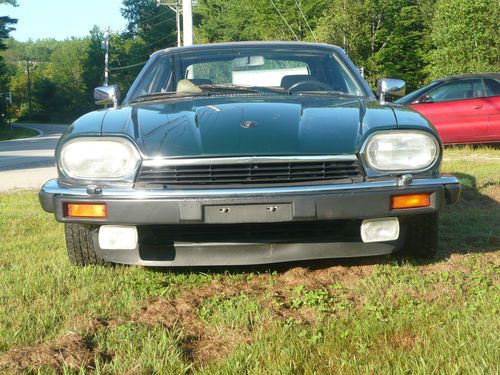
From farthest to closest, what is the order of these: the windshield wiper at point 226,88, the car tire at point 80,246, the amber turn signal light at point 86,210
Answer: the windshield wiper at point 226,88
the car tire at point 80,246
the amber turn signal light at point 86,210

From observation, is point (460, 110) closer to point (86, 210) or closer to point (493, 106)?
point (493, 106)

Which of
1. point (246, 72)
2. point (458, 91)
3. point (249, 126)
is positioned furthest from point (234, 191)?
point (458, 91)

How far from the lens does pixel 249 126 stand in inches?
121

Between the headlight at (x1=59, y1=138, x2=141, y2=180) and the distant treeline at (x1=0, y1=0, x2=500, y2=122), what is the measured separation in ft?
61.7

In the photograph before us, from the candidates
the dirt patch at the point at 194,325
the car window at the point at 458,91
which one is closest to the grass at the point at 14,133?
the car window at the point at 458,91

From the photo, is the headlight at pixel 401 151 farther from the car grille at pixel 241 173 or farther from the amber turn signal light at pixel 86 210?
the amber turn signal light at pixel 86 210

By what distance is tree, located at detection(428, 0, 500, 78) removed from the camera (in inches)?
1066

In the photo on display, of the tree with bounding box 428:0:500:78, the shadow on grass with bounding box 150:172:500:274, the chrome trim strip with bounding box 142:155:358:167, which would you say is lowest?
the shadow on grass with bounding box 150:172:500:274

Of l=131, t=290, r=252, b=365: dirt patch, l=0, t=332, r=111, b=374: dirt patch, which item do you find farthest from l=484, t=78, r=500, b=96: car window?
l=0, t=332, r=111, b=374: dirt patch

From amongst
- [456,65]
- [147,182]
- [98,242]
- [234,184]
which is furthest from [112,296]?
[456,65]

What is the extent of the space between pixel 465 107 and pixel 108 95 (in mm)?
7769

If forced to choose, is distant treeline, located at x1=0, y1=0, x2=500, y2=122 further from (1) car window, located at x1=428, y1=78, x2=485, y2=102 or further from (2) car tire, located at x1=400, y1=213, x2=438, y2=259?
(2) car tire, located at x1=400, y1=213, x2=438, y2=259

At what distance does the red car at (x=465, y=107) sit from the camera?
10250 millimetres

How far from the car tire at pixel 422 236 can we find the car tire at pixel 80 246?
1.79 m
